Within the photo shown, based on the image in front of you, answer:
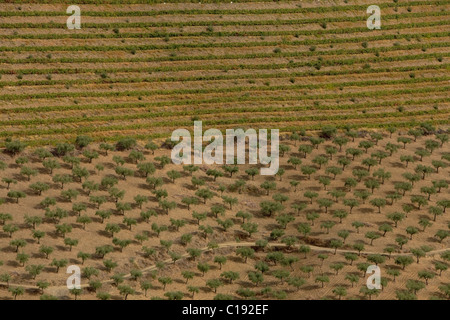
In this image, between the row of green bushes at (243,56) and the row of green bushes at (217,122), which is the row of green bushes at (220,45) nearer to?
the row of green bushes at (243,56)

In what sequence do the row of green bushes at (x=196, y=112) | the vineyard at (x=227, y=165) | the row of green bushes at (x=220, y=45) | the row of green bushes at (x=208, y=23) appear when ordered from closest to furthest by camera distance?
the vineyard at (x=227, y=165) → the row of green bushes at (x=196, y=112) → the row of green bushes at (x=220, y=45) → the row of green bushes at (x=208, y=23)

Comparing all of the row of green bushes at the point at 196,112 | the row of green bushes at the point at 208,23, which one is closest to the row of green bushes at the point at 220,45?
the row of green bushes at the point at 208,23

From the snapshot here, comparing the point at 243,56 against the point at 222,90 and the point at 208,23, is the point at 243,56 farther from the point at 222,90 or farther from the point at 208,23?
the point at 222,90

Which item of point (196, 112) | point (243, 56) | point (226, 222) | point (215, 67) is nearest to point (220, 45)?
point (243, 56)

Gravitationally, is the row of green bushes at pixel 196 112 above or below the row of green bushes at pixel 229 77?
below

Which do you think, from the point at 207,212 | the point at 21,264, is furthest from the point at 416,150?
the point at 21,264

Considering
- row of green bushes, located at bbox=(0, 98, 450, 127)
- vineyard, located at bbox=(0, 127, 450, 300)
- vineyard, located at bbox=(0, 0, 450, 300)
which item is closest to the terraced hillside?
row of green bushes, located at bbox=(0, 98, 450, 127)

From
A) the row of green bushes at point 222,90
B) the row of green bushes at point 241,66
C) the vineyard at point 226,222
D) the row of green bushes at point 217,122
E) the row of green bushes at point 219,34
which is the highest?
the row of green bushes at point 219,34

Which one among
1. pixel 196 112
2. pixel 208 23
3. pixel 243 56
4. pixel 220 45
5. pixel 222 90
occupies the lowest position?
pixel 196 112

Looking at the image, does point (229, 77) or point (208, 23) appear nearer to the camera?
point (229, 77)
